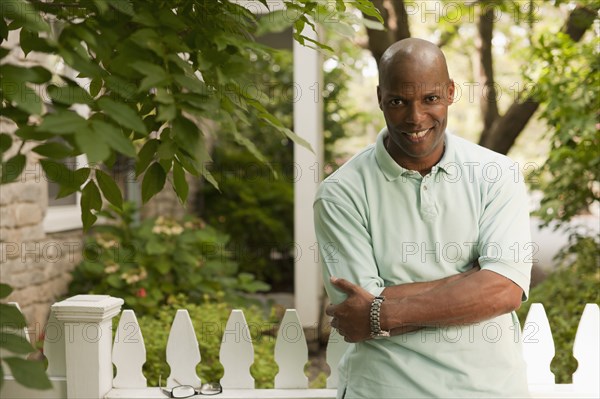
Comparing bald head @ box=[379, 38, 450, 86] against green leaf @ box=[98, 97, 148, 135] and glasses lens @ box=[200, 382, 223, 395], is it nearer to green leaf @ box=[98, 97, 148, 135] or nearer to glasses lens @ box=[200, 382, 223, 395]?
green leaf @ box=[98, 97, 148, 135]

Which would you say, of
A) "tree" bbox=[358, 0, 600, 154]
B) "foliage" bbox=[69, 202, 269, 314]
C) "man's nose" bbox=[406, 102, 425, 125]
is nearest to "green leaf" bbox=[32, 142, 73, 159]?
"man's nose" bbox=[406, 102, 425, 125]

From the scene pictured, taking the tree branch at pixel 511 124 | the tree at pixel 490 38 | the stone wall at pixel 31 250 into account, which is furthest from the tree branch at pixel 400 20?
the stone wall at pixel 31 250

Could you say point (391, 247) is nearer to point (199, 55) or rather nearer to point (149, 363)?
point (199, 55)

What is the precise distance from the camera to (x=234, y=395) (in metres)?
2.68

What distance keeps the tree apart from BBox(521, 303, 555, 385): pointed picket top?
2.23m

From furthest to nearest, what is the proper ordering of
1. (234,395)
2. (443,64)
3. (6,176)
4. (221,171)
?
1. (221,171)
2. (234,395)
3. (443,64)
4. (6,176)

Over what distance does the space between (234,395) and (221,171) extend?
27.2 ft

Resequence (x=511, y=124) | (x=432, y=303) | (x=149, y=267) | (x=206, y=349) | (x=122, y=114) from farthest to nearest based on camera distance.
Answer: (x=511, y=124) → (x=149, y=267) → (x=206, y=349) → (x=432, y=303) → (x=122, y=114)

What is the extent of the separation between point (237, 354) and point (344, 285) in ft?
2.76

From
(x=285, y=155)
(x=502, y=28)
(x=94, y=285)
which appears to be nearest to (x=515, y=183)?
(x=94, y=285)

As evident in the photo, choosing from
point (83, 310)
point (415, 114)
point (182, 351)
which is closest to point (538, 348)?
point (415, 114)

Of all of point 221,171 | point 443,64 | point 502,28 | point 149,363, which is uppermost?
point 502,28

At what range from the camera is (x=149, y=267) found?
6219 millimetres

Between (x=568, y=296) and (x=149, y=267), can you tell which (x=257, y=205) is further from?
(x=568, y=296)
